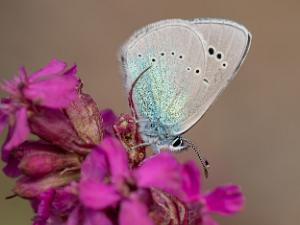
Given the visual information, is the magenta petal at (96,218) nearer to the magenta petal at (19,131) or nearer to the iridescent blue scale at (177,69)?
the magenta petal at (19,131)

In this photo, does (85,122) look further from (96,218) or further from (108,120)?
(96,218)

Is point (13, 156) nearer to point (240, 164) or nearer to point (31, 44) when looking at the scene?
point (240, 164)

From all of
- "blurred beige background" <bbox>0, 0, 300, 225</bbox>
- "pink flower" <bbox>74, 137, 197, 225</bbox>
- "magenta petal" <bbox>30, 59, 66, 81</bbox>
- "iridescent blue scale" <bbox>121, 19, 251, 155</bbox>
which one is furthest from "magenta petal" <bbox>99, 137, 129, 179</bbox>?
"blurred beige background" <bbox>0, 0, 300, 225</bbox>

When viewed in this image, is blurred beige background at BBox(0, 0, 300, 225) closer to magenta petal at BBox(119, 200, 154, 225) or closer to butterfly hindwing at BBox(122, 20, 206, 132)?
butterfly hindwing at BBox(122, 20, 206, 132)

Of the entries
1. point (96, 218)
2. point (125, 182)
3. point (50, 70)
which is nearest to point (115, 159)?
point (125, 182)

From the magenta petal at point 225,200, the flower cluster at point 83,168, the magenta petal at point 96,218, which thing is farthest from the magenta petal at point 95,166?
the magenta petal at point 225,200

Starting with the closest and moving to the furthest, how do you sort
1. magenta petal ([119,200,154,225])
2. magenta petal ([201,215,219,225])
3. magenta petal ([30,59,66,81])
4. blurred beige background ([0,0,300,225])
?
1. magenta petal ([119,200,154,225])
2. magenta petal ([201,215,219,225])
3. magenta petal ([30,59,66,81])
4. blurred beige background ([0,0,300,225])
